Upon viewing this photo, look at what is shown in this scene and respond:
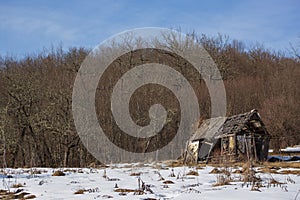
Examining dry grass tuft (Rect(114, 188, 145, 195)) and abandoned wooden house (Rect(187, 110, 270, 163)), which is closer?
dry grass tuft (Rect(114, 188, 145, 195))

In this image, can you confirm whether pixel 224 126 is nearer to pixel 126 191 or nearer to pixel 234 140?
pixel 234 140

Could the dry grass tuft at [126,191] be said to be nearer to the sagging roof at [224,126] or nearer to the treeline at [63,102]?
the treeline at [63,102]

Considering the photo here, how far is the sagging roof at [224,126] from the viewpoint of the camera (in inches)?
800

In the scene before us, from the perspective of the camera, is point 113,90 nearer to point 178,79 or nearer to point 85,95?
point 85,95

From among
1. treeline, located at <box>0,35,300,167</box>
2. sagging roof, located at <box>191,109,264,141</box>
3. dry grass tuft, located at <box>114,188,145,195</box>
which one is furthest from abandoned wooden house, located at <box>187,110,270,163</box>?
dry grass tuft, located at <box>114,188,145,195</box>

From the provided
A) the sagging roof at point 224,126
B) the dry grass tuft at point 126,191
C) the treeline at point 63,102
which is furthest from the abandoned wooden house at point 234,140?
the dry grass tuft at point 126,191

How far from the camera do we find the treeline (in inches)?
985

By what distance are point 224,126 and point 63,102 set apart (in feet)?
36.2

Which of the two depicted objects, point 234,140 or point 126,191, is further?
point 234,140

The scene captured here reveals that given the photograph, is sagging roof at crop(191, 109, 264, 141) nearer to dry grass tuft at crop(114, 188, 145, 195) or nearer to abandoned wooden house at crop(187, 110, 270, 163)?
abandoned wooden house at crop(187, 110, 270, 163)

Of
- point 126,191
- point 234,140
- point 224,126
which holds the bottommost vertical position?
point 126,191

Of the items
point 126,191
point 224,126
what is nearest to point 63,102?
point 224,126

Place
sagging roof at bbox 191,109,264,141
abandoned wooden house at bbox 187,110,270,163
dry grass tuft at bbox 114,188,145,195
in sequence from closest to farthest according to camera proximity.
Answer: dry grass tuft at bbox 114,188,145,195 → abandoned wooden house at bbox 187,110,270,163 → sagging roof at bbox 191,109,264,141

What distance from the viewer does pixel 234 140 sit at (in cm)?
1986
